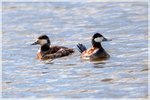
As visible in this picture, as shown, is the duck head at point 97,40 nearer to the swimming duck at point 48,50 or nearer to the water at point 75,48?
the water at point 75,48

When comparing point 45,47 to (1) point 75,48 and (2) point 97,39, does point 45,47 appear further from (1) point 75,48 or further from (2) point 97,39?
(2) point 97,39

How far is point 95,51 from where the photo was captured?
723 inches

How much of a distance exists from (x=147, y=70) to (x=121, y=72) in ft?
1.77

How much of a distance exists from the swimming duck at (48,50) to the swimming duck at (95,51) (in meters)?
0.32

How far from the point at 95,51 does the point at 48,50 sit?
139 cm

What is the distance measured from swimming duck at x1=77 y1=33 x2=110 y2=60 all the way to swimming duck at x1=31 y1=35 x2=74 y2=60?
0.32 m

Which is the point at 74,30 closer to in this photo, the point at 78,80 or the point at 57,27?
the point at 57,27

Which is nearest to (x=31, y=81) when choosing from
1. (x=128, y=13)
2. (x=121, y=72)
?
(x=121, y=72)

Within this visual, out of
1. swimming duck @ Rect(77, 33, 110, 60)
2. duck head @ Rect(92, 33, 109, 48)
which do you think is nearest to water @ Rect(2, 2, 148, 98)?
swimming duck @ Rect(77, 33, 110, 60)

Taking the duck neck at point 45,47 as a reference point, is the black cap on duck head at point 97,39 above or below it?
above

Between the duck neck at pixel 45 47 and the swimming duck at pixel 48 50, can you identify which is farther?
the duck neck at pixel 45 47

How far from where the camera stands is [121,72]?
15.8 meters

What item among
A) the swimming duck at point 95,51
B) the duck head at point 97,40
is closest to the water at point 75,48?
the swimming duck at point 95,51

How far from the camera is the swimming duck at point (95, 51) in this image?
18.1 m
